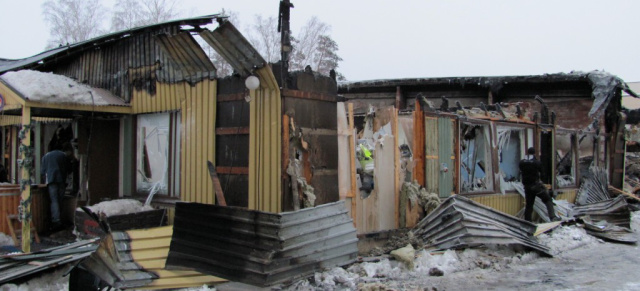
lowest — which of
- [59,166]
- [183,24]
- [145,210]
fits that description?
[145,210]

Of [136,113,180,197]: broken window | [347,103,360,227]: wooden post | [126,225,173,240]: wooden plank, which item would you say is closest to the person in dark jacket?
[347,103,360,227]: wooden post

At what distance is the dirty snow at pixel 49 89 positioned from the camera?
7668 mm

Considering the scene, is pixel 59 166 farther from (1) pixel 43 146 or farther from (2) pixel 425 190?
(2) pixel 425 190

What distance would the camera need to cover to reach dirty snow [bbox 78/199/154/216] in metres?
7.57

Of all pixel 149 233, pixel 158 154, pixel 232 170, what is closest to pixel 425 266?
pixel 232 170

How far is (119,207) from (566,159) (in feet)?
42.0

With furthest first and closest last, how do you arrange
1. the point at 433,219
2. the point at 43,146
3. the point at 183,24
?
the point at 43,146
the point at 433,219
the point at 183,24

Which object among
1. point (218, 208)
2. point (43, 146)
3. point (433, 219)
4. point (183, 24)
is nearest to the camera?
point (218, 208)

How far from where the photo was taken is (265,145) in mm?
6621

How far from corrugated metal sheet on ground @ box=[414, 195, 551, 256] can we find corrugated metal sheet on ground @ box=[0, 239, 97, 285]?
17.1 feet

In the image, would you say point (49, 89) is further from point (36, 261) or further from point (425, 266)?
point (425, 266)

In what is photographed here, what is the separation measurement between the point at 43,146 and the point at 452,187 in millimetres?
8884

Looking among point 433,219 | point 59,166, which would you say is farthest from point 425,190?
point 59,166

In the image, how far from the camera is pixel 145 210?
7.90 meters
